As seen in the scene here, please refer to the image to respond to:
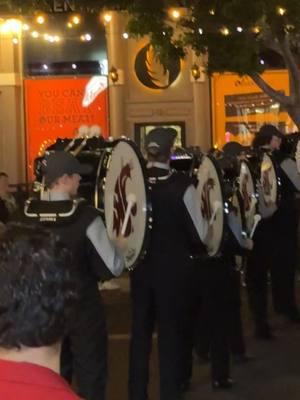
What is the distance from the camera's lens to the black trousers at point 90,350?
529 cm

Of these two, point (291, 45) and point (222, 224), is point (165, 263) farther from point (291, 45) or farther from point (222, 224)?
point (291, 45)

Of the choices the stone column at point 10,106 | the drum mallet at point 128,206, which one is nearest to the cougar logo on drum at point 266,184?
the drum mallet at point 128,206

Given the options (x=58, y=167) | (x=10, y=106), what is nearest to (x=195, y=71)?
(x=10, y=106)

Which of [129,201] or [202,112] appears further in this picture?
[202,112]

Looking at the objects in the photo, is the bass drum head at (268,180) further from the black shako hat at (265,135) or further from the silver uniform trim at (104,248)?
the silver uniform trim at (104,248)

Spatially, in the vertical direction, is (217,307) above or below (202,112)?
below

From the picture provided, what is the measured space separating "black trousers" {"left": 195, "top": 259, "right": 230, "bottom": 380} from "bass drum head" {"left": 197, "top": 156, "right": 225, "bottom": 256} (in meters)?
0.25

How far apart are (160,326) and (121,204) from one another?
83cm

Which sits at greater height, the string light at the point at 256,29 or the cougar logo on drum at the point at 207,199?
the string light at the point at 256,29

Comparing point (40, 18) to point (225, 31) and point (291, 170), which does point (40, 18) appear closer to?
point (225, 31)

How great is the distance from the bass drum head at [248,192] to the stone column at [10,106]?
11680mm

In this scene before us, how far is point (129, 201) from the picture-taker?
589 centimetres

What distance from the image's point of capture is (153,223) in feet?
19.4

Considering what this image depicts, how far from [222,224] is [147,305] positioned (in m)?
0.87
